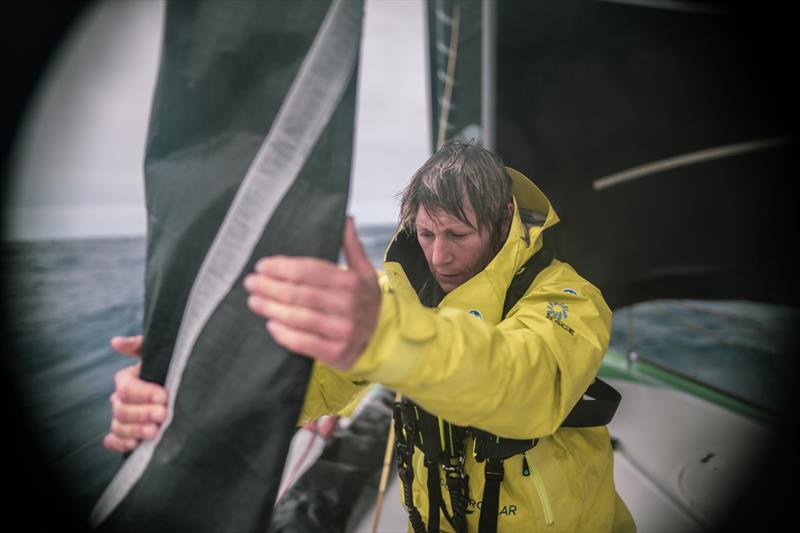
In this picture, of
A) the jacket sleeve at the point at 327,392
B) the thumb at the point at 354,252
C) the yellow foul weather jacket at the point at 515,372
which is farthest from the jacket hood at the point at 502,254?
the thumb at the point at 354,252

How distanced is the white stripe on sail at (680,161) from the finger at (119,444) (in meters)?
2.68

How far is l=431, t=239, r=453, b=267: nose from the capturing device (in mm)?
825

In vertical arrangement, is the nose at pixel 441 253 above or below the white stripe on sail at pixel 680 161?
below

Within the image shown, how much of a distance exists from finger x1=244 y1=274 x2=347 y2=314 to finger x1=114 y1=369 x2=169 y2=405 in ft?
0.76

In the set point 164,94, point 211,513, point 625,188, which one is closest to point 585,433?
point 211,513

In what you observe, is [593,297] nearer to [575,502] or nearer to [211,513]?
[575,502]

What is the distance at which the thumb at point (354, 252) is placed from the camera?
44 cm

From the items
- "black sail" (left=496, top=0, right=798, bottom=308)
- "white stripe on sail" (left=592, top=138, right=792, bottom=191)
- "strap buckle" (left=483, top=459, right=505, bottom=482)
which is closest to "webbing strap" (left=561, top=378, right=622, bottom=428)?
"strap buckle" (left=483, top=459, right=505, bottom=482)

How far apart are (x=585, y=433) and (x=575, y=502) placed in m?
0.13

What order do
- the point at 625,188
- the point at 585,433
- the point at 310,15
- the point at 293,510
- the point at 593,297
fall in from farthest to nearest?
the point at 625,188 → the point at 293,510 → the point at 585,433 → the point at 593,297 → the point at 310,15

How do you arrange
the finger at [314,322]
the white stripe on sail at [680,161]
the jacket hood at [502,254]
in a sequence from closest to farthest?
1. the finger at [314,322]
2. the jacket hood at [502,254]
3. the white stripe on sail at [680,161]

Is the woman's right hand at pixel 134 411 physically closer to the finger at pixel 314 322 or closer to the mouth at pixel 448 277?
the finger at pixel 314 322

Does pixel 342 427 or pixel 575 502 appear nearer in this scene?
pixel 575 502

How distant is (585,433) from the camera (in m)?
0.86
